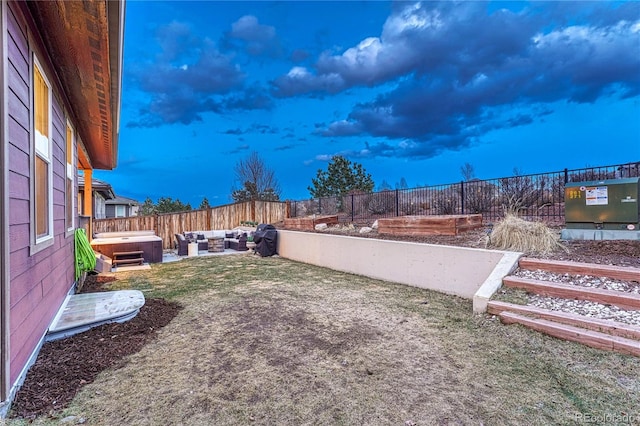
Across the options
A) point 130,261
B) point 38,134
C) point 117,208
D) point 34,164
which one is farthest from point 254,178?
point 34,164

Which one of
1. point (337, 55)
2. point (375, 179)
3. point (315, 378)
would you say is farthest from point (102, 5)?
point (375, 179)

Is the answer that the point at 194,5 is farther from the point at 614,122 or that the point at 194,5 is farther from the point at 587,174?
the point at 614,122

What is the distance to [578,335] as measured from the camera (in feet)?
8.56

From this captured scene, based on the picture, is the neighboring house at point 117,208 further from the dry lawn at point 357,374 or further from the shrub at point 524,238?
the shrub at point 524,238

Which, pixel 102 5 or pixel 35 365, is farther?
pixel 35 365

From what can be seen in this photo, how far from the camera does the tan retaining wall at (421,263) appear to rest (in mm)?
4031

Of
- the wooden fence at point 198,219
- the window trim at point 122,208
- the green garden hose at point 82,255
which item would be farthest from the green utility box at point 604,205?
the window trim at point 122,208

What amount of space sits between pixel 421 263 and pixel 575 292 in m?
2.04

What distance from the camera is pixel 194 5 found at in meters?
7.41

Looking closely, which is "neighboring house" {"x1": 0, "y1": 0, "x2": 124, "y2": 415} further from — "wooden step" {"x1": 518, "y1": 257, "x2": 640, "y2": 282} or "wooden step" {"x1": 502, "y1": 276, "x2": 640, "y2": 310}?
"wooden step" {"x1": 518, "y1": 257, "x2": 640, "y2": 282}

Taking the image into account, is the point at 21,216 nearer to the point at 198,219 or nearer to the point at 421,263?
the point at 421,263

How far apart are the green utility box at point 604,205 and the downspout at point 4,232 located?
20.4 ft

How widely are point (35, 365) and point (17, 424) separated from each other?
0.79 m

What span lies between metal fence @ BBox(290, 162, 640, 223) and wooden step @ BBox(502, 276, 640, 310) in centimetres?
284
